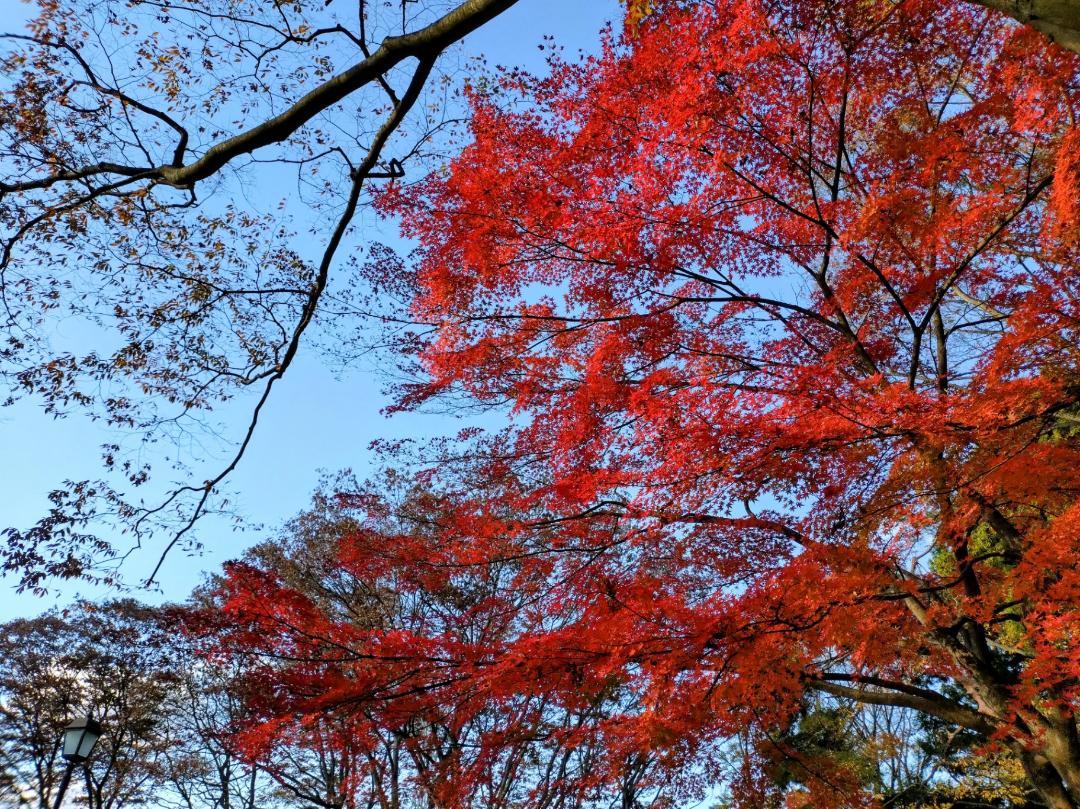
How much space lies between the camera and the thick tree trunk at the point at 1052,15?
2.52 meters

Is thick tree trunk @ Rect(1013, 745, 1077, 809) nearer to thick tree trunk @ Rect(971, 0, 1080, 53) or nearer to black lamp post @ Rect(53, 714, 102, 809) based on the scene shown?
thick tree trunk @ Rect(971, 0, 1080, 53)

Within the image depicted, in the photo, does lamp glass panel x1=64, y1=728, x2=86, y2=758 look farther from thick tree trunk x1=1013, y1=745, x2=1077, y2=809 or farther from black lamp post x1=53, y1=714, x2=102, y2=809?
thick tree trunk x1=1013, y1=745, x2=1077, y2=809

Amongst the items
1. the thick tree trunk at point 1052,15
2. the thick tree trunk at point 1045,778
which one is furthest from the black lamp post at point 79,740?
the thick tree trunk at point 1052,15

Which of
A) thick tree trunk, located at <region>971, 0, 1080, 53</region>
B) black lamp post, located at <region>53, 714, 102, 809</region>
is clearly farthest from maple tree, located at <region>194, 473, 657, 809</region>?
thick tree trunk, located at <region>971, 0, 1080, 53</region>

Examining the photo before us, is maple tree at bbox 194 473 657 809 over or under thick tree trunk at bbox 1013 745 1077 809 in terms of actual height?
over

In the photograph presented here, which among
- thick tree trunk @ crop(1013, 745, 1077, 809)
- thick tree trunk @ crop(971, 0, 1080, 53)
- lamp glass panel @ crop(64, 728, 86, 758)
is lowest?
thick tree trunk @ crop(1013, 745, 1077, 809)

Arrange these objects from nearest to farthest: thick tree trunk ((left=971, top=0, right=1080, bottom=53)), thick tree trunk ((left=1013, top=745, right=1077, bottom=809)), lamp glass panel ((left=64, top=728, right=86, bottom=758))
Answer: thick tree trunk ((left=971, top=0, right=1080, bottom=53)) → thick tree trunk ((left=1013, top=745, right=1077, bottom=809)) → lamp glass panel ((left=64, top=728, right=86, bottom=758))

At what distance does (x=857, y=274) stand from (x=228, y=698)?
14079 millimetres

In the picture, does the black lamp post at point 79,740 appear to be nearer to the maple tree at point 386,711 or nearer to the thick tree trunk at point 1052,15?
the maple tree at point 386,711

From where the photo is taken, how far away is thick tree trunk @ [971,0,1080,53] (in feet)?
8.27

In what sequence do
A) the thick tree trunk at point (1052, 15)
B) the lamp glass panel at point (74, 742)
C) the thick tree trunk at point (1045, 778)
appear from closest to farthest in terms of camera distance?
the thick tree trunk at point (1052, 15), the thick tree trunk at point (1045, 778), the lamp glass panel at point (74, 742)

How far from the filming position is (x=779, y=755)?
8.07m

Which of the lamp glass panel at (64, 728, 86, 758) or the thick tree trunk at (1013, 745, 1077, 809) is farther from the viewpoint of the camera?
the lamp glass panel at (64, 728, 86, 758)

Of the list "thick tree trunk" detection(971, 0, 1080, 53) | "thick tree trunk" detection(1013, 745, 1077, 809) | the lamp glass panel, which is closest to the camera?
"thick tree trunk" detection(971, 0, 1080, 53)
